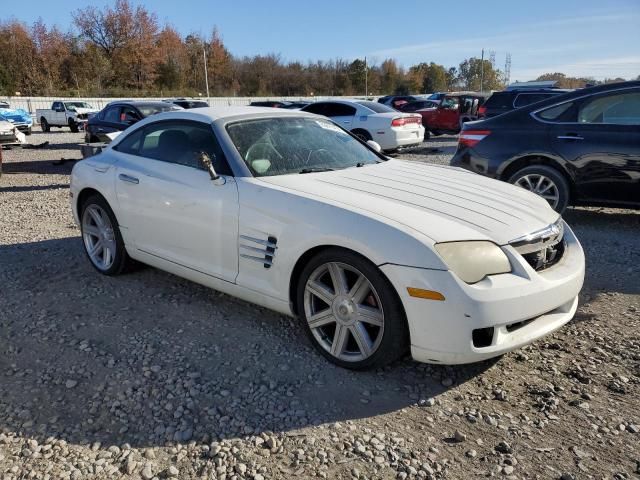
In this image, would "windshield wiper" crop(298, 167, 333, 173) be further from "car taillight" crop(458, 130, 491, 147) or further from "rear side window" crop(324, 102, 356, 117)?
"rear side window" crop(324, 102, 356, 117)

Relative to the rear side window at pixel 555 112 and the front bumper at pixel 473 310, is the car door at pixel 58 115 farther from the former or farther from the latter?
the front bumper at pixel 473 310

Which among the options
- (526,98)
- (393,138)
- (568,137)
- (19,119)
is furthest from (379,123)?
(19,119)

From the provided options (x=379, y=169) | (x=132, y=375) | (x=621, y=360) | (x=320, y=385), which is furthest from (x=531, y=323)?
(x=132, y=375)

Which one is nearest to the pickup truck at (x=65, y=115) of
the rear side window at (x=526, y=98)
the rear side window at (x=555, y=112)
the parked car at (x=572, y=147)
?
the rear side window at (x=526, y=98)

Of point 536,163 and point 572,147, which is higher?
point 572,147

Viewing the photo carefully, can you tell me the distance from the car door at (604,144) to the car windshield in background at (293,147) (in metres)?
2.79

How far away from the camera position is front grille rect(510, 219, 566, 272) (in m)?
2.81

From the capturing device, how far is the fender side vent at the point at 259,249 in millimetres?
3134

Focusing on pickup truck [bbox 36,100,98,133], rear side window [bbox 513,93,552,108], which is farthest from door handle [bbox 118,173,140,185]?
pickup truck [bbox 36,100,98,133]

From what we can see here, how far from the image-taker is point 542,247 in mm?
2918

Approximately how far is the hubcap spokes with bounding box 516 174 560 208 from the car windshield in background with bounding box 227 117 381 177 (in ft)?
8.54

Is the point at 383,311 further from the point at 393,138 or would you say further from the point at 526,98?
the point at 526,98

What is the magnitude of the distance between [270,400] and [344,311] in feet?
2.06

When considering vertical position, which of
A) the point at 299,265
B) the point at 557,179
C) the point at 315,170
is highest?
the point at 315,170
